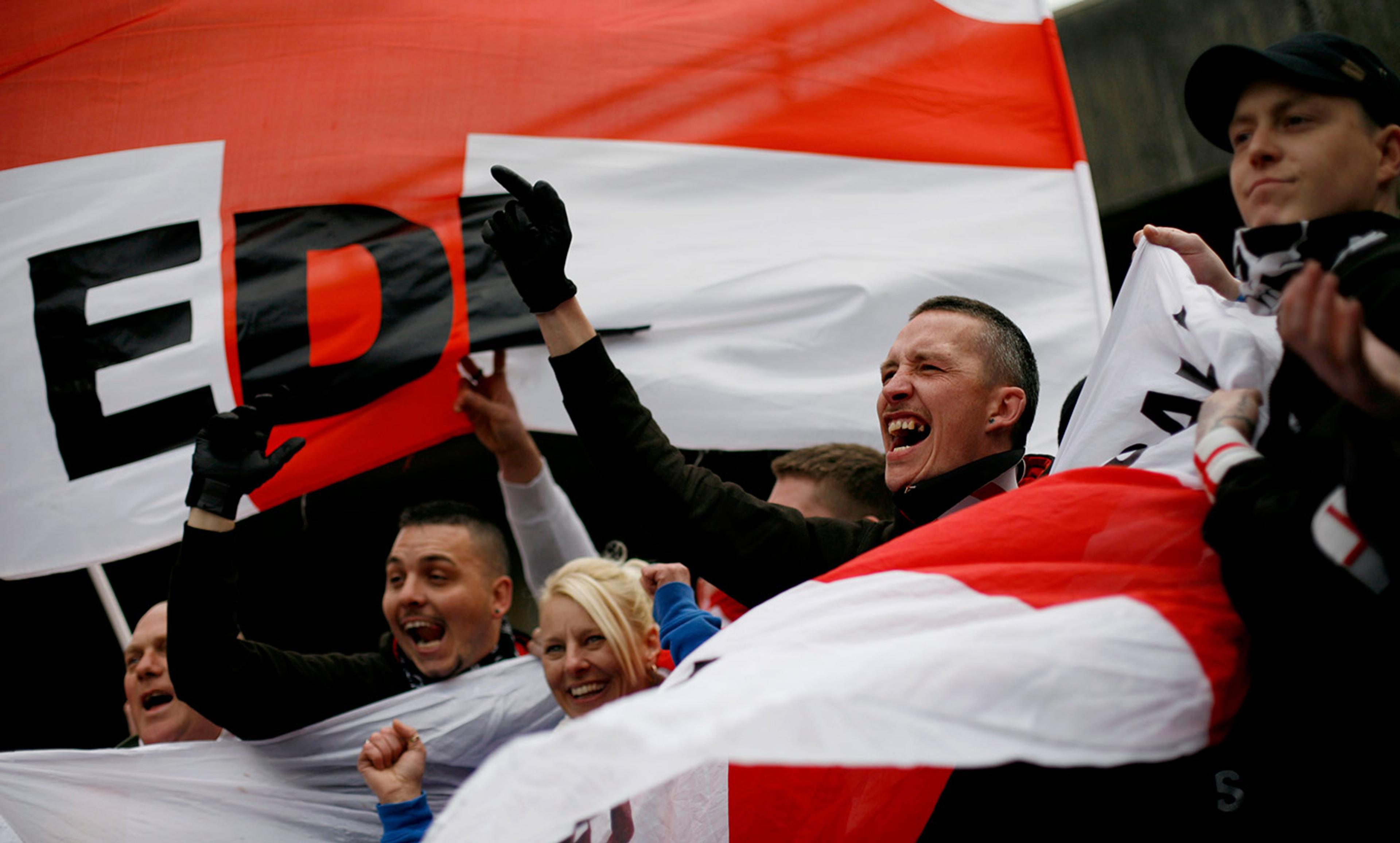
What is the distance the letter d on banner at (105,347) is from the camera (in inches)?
110

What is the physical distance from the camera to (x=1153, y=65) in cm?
492

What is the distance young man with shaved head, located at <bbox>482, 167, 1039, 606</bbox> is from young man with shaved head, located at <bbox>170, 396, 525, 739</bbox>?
0.92 metres

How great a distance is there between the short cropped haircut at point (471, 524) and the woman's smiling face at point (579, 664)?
0.49 m

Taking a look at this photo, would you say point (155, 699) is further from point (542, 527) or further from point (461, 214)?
point (461, 214)

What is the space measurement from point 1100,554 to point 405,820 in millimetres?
1666

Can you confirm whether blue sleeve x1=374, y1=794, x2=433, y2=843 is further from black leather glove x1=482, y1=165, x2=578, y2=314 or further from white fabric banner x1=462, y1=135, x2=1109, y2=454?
black leather glove x1=482, y1=165, x2=578, y2=314

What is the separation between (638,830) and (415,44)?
2.17m

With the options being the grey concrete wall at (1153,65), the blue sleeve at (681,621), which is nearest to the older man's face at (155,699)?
the blue sleeve at (681,621)

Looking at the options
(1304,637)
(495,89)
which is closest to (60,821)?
(495,89)

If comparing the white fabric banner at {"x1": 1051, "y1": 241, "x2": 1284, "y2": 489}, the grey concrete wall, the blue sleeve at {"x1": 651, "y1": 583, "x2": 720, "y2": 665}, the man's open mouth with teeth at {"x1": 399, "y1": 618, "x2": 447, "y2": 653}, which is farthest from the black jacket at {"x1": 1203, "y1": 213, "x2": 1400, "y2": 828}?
the grey concrete wall

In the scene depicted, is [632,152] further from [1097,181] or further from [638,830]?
[1097,181]

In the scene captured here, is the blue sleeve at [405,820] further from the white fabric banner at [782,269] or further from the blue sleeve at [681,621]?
the white fabric banner at [782,269]

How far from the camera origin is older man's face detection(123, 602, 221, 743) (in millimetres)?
3236

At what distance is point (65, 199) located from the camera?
9.88ft
